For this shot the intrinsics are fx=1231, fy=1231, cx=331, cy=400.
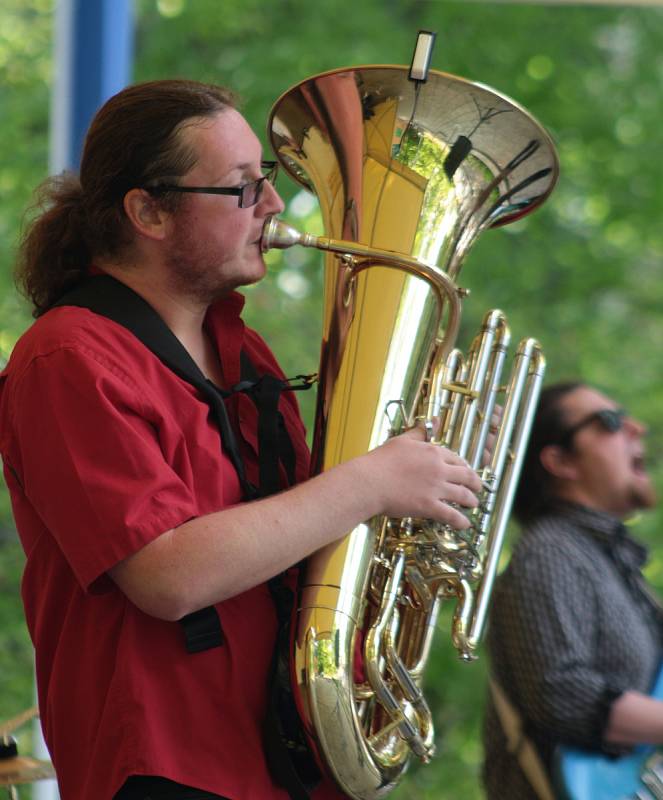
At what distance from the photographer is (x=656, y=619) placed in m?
2.96

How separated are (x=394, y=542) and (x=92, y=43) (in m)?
1.99

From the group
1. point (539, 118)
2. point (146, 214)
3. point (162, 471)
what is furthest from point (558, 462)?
point (539, 118)

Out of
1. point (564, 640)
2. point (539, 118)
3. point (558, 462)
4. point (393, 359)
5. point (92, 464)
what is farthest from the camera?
point (539, 118)

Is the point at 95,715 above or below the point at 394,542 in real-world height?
below

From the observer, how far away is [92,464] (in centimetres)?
154

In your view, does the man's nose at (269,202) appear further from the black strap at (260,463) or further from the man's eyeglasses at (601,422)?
the man's eyeglasses at (601,422)

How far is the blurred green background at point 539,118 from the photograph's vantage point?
5.69 meters

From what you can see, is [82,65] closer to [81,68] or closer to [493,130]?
[81,68]

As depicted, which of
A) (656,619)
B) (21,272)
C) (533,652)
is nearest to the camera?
(21,272)

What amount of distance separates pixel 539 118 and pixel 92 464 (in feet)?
15.2

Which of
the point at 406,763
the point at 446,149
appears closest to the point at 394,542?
the point at 406,763

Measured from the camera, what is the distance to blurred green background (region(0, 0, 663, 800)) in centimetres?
569

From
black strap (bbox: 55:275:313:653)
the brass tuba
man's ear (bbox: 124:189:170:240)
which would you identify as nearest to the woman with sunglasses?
the brass tuba

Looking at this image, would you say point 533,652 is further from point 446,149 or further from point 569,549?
point 446,149
